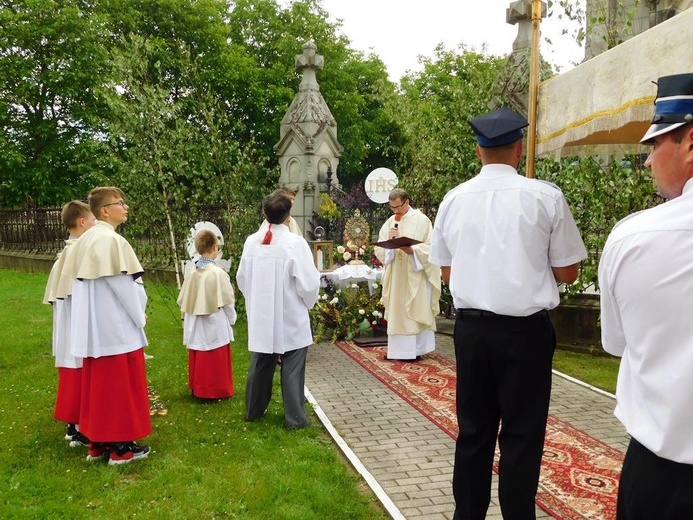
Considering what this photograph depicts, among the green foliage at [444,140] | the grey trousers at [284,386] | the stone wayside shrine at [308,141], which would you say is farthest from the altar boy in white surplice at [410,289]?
the stone wayside shrine at [308,141]

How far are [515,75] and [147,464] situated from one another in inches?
273

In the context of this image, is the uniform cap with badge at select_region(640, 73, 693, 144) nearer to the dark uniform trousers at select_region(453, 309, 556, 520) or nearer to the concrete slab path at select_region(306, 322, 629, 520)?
the dark uniform trousers at select_region(453, 309, 556, 520)

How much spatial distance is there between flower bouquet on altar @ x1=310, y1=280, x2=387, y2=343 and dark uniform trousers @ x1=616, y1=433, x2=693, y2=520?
7872 millimetres

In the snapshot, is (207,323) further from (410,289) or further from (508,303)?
(508,303)

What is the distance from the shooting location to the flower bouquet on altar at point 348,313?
32.5ft

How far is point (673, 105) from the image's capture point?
189cm

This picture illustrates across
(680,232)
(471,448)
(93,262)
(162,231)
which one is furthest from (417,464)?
(162,231)

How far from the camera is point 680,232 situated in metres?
1.78

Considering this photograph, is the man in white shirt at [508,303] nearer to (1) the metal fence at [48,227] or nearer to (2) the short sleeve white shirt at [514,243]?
(2) the short sleeve white shirt at [514,243]

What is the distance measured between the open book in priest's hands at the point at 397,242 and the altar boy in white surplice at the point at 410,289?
0.16 meters

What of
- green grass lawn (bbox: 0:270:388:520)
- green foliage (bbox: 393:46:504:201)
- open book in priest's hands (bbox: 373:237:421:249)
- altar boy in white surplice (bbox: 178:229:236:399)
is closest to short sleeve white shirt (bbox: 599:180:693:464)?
green grass lawn (bbox: 0:270:388:520)

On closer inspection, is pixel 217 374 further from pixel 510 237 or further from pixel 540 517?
Result: pixel 510 237

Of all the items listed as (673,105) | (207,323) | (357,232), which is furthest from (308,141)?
(673,105)

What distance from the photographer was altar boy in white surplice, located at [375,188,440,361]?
27.9 ft
